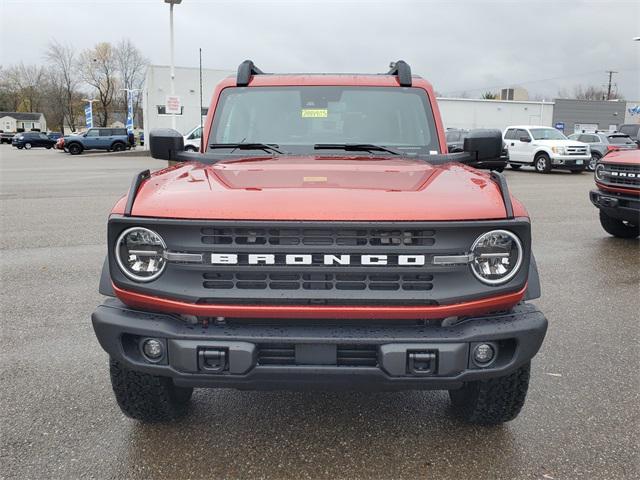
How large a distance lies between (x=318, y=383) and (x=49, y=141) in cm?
6305

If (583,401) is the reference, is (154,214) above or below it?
above

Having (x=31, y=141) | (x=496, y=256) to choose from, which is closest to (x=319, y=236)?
(x=496, y=256)

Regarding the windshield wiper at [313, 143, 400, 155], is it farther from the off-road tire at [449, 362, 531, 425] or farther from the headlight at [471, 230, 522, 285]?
the off-road tire at [449, 362, 531, 425]

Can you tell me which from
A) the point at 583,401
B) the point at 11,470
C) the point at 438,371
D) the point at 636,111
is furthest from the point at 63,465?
the point at 636,111

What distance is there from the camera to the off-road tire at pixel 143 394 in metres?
2.83

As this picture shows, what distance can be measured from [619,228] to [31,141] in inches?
2364

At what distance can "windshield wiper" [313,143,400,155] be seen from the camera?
3744 mm

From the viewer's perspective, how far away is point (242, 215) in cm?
245

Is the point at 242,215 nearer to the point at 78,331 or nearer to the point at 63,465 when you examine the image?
the point at 63,465

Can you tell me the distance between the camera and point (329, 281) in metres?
2.48

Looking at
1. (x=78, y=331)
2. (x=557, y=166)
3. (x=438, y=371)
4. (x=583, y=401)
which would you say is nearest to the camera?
(x=438, y=371)

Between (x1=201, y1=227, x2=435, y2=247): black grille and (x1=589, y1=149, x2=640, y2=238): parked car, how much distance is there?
262 inches

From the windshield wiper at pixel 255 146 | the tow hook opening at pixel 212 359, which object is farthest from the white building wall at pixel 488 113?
the tow hook opening at pixel 212 359

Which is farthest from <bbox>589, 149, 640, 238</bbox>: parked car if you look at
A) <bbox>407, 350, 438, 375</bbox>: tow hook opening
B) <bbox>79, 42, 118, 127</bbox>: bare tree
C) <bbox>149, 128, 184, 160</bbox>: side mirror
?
A: <bbox>79, 42, 118, 127</bbox>: bare tree
